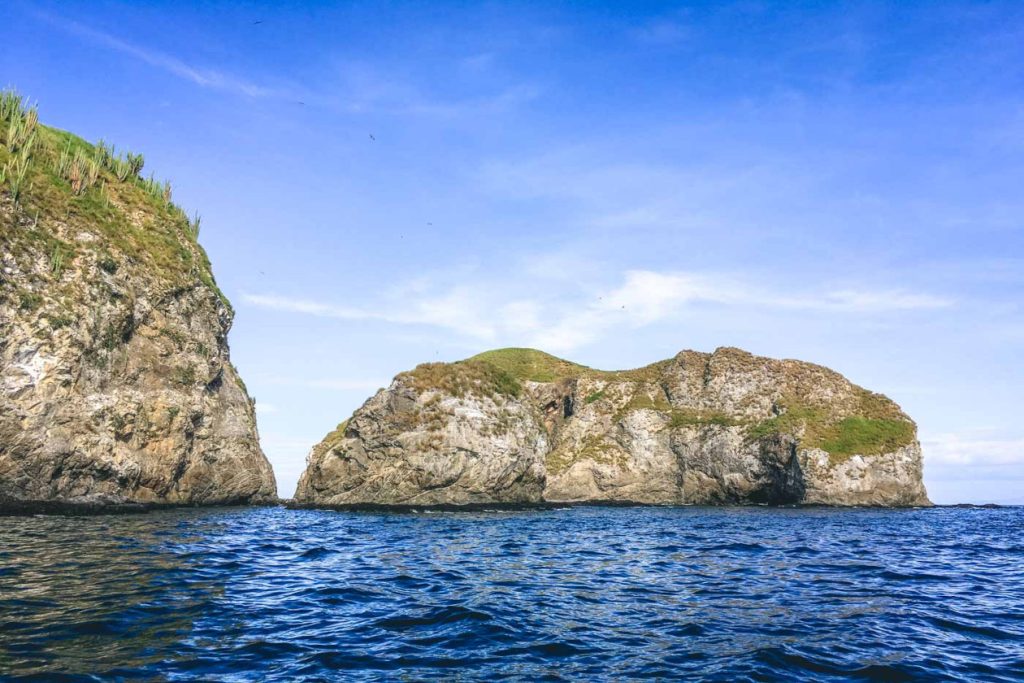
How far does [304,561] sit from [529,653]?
11.7m

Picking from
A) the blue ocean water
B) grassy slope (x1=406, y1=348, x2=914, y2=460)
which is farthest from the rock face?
the blue ocean water

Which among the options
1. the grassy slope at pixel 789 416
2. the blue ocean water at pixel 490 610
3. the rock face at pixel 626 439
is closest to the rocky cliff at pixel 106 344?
the rock face at pixel 626 439

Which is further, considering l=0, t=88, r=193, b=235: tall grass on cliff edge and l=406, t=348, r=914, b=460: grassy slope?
l=406, t=348, r=914, b=460: grassy slope

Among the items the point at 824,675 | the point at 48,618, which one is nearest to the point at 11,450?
the point at 48,618

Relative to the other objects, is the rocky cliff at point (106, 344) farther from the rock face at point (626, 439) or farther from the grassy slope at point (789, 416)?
the grassy slope at point (789, 416)

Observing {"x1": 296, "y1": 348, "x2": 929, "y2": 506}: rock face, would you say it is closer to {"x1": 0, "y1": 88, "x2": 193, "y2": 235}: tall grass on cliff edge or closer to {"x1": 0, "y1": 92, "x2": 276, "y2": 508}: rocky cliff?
{"x1": 0, "y1": 92, "x2": 276, "y2": 508}: rocky cliff

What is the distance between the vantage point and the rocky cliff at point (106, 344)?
35.7 metres

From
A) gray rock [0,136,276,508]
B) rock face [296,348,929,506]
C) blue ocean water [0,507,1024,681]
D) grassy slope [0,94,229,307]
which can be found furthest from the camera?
rock face [296,348,929,506]

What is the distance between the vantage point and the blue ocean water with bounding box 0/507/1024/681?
905cm

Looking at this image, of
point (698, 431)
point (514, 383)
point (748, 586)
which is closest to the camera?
point (748, 586)

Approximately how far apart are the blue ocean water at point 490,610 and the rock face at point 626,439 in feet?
93.5

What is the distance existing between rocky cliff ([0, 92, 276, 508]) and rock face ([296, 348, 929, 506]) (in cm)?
1152

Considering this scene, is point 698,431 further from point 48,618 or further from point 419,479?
point 48,618

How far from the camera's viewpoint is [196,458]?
149ft
